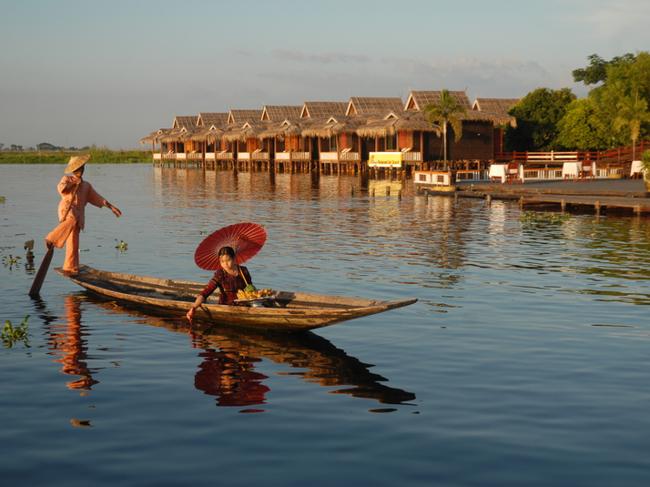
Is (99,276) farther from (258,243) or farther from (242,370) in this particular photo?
(242,370)

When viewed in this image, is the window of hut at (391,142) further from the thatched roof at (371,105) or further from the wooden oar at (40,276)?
the wooden oar at (40,276)

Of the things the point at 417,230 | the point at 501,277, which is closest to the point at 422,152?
the point at 417,230

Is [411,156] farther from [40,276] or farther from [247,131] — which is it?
[40,276]

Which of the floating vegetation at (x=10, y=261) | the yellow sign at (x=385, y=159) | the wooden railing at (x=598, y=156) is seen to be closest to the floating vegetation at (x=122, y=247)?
the floating vegetation at (x=10, y=261)

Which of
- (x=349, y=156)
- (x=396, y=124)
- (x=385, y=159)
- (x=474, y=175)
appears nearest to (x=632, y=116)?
(x=474, y=175)

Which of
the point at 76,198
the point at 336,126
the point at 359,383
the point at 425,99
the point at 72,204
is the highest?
the point at 425,99

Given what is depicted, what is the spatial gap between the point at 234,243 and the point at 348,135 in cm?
5646

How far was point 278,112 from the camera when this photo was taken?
3260 inches

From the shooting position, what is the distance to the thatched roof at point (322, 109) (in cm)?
7475

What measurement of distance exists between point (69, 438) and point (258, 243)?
18.5 ft

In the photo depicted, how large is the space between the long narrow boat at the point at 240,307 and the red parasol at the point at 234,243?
67cm

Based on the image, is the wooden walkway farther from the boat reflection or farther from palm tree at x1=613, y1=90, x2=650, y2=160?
the boat reflection

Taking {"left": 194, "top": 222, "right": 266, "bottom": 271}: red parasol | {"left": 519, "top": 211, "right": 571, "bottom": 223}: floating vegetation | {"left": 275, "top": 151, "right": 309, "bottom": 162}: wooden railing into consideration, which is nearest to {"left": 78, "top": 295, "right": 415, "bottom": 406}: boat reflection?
{"left": 194, "top": 222, "right": 266, "bottom": 271}: red parasol

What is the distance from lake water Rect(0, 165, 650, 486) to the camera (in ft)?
23.1
